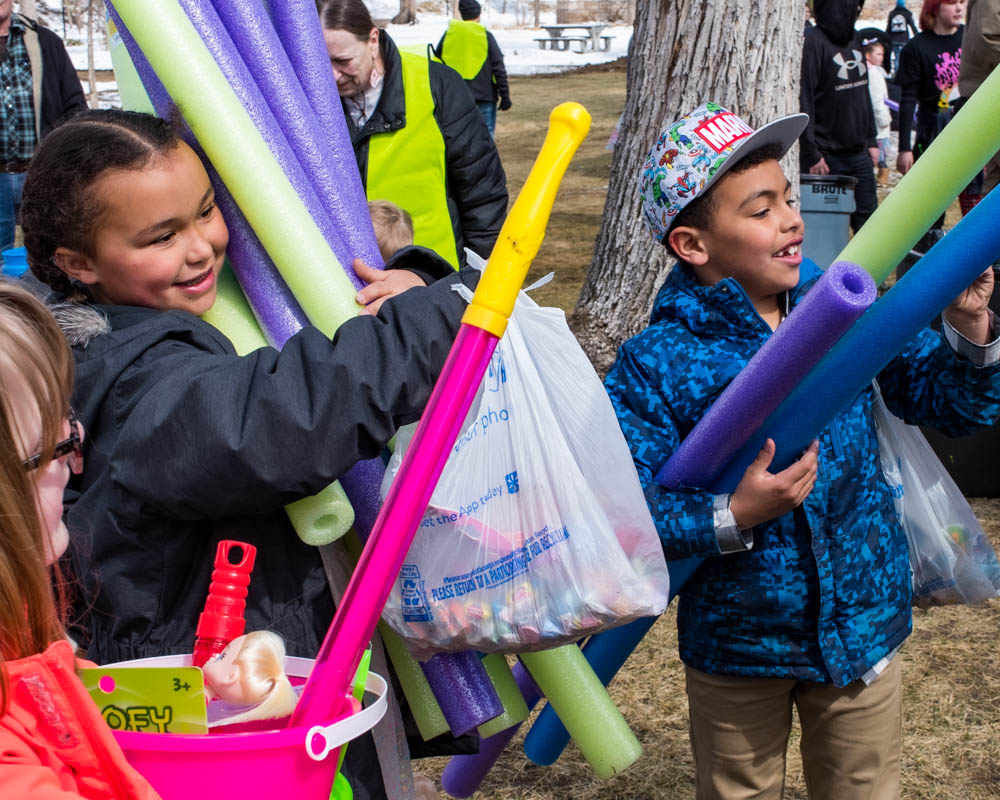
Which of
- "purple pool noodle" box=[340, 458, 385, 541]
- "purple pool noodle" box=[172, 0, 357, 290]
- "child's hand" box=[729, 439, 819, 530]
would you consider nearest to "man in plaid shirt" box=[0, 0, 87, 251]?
"purple pool noodle" box=[172, 0, 357, 290]

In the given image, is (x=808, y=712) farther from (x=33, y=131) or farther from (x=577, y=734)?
(x=33, y=131)

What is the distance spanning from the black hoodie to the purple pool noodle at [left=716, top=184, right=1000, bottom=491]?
5180 millimetres

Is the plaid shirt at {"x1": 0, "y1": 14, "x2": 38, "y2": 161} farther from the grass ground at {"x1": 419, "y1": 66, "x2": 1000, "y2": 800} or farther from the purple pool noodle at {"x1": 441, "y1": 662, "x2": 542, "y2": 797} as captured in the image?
the purple pool noodle at {"x1": 441, "y1": 662, "x2": 542, "y2": 797}

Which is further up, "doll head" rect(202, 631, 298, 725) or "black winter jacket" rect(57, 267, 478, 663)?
"black winter jacket" rect(57, 267, 478, 663)

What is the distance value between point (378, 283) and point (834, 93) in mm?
5855

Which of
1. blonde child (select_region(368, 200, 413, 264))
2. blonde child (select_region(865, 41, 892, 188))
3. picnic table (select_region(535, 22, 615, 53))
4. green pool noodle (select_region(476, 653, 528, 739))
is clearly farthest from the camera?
picnic table (select_region(535, 22, 615, 53))

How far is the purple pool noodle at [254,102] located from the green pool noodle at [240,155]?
0.04 m

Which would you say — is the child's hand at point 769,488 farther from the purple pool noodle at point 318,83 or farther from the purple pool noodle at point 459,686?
the purple pool noodle at point 318,83

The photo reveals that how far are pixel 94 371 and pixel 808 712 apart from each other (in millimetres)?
1388

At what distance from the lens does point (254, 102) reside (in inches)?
61.9

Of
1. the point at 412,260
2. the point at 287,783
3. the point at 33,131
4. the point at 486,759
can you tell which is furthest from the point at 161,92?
the point at 33,131

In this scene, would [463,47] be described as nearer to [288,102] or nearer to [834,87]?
[834,87]

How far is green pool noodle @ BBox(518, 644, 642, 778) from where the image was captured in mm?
1753

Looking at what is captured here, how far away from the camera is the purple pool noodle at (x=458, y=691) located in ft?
5.45
